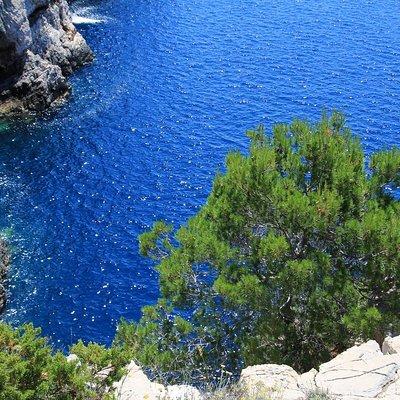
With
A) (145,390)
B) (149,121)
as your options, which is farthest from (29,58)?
(145,390)

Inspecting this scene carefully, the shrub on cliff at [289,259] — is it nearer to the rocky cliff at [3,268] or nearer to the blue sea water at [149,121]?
the blue sea water at [149,121]

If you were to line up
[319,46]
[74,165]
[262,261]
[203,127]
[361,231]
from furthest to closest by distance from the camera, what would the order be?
[319,46] < [203,127] < [74,165] < [262,261] < [361,231]

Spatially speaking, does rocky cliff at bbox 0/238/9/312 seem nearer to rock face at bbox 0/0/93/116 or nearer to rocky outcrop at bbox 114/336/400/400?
rock face at bbox 0/0/93/116

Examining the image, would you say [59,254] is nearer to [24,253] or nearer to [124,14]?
[24,253]

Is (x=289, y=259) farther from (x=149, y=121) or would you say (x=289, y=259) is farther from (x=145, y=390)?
(x=149, y=121)

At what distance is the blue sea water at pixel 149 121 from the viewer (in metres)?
42.6

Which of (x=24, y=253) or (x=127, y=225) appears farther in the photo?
(x=127, y=225)

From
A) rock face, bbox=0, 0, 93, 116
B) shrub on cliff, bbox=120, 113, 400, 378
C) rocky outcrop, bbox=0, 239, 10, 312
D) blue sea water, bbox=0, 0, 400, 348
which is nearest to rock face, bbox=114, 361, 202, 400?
shrub on cliff, bbox=120, 113, 400, 378

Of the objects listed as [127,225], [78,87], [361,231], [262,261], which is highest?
[361,231]

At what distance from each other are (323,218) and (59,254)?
89.7ft

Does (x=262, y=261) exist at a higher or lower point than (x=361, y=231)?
lower

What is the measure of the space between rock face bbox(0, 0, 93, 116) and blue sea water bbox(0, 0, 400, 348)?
8.25 feet

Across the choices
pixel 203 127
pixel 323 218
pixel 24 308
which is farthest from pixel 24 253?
pixel 323 218

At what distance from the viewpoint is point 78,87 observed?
6869 centimetres
